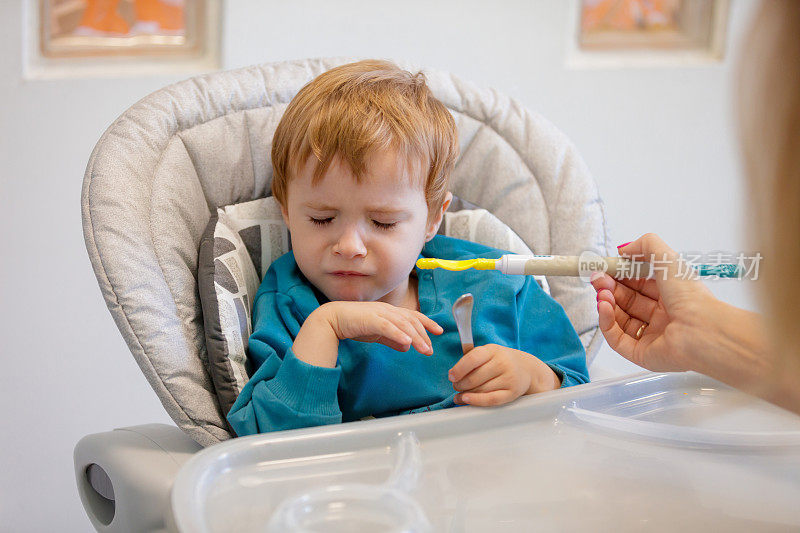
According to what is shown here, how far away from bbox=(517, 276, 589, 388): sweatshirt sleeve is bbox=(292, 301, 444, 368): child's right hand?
0.23m

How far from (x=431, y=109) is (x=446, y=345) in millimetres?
306

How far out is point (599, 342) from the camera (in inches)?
43.3

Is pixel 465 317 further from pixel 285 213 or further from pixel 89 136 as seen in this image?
pixel 89 136

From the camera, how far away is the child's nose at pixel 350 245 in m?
0.90

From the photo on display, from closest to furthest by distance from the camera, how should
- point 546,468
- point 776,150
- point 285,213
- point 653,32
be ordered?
point 776,150 < point 546,468 < point 285,213 < point 653,32

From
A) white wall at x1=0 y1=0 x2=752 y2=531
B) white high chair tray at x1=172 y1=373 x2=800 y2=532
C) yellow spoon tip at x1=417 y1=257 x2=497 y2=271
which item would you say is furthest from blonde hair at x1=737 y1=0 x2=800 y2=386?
white wall at x1=0 y1=0 x2=752 y2=531

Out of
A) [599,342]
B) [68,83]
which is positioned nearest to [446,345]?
[599,342]

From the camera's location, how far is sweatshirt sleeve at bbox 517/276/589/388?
1.01 metres

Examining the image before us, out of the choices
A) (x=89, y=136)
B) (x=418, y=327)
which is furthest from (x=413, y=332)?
(x=89, y=136)

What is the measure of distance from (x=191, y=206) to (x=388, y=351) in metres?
0.31

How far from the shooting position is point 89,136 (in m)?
1.71

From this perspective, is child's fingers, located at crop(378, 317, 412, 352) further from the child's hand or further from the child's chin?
the child's chin

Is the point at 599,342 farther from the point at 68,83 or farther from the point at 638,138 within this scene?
the point at 68,83

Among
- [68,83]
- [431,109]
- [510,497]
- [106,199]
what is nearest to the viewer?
[510,497]
